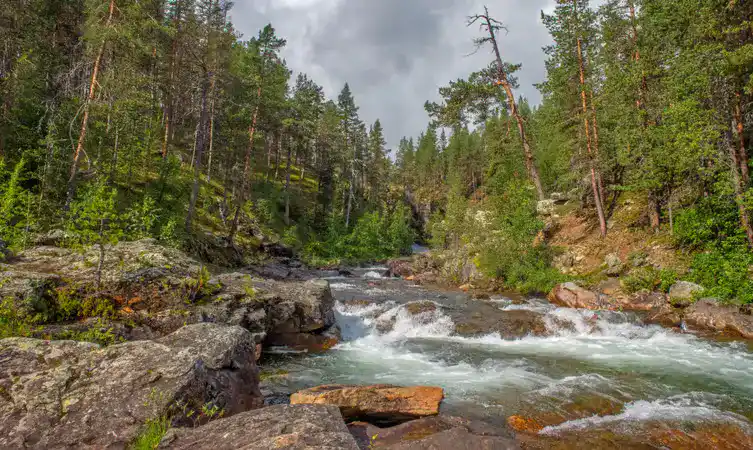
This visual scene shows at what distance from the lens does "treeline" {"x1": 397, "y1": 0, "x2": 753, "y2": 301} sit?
14078mm

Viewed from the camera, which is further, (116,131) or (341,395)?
(116,131)

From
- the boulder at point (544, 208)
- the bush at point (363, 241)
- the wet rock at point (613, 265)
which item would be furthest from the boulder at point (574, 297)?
the bush at point (363, 241)

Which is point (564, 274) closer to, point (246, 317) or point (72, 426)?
point (246, 317)

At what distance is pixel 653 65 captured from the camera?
1934 cm

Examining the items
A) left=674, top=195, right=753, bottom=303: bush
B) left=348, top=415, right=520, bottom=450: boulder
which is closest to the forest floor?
left=674, top=195, right=753, bottom=303: bush

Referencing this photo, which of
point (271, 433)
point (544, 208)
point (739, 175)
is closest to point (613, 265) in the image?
point (739, 175)

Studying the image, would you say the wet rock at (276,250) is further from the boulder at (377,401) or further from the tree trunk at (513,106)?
the boulder at (377,401)

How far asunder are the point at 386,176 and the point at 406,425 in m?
72.1

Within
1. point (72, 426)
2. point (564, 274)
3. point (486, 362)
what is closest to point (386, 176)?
point (564, 274)

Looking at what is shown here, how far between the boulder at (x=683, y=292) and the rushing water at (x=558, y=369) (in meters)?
2.28

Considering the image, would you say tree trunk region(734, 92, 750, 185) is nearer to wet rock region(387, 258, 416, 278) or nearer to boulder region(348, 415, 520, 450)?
boulder region(348, 415, 520, 450)

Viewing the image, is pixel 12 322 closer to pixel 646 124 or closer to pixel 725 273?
pixel 725 273

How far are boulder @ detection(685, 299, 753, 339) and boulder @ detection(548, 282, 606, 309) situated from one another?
10.6ft

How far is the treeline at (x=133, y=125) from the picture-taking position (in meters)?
14.3
